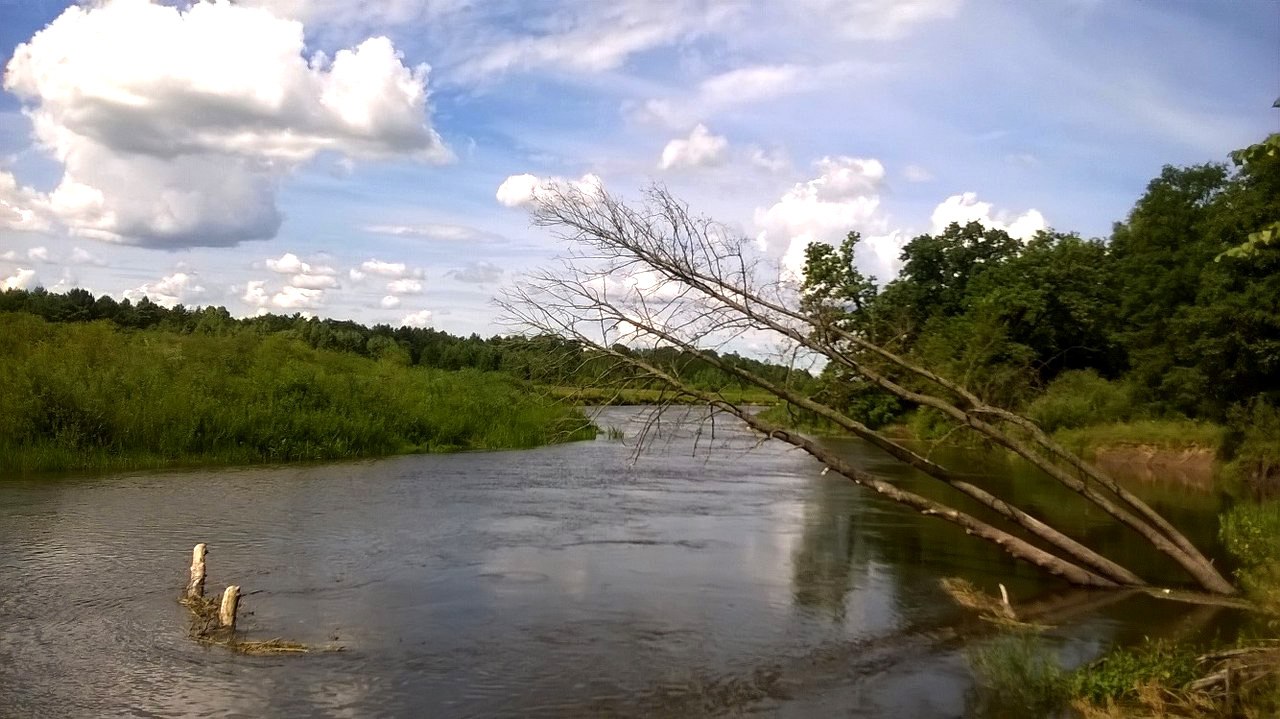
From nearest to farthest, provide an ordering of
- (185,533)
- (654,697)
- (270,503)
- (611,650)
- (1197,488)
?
(654,697) < (611,650) < (185,533) < (270,503) < (1197,488)

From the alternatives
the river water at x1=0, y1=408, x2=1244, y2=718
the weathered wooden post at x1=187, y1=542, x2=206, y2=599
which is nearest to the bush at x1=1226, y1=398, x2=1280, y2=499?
the river water at x1=0, y1=408, x2=1244, y2=718

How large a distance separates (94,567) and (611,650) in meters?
7.06

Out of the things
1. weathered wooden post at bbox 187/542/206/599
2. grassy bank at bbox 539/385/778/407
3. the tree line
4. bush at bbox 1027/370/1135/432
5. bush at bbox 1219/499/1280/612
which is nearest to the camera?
weathered wooden post at bbox 187/542/206/599

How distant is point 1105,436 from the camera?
1228 inches

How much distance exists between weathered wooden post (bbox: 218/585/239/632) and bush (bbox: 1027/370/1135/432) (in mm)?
27010

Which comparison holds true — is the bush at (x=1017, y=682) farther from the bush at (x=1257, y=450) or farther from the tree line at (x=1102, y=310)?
the bush at (x=1257, y=450)

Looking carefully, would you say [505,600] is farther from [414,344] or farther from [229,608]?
[414,344]

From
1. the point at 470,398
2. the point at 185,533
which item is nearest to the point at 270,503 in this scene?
the point at 185,533

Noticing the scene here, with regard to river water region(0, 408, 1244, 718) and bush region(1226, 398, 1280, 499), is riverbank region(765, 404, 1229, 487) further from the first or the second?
river water region(0, 408, 1244, 718)

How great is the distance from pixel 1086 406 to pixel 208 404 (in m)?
27.0

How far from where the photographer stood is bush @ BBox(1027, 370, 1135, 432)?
32.7 m

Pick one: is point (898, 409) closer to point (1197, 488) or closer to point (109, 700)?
point (1197, 488)

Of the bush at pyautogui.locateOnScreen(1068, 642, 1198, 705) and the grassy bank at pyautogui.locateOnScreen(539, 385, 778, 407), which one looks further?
the grassy bank at pyautogui.locateOnScreen(539, 385, 778, 407)

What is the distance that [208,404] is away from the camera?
80.0ft
